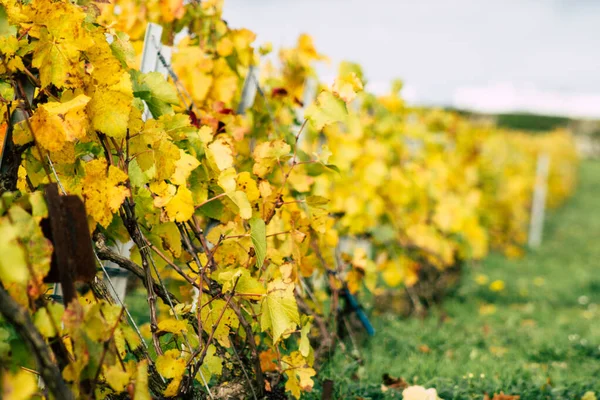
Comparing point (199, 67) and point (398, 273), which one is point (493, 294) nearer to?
point (398, 273)

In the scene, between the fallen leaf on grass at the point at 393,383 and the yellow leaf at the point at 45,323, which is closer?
the yellow leaf at the point at 45,323

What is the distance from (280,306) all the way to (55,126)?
0.63 metres

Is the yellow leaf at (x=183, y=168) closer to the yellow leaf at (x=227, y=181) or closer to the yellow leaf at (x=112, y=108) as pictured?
the yellow leaf at (x=227, y=181)

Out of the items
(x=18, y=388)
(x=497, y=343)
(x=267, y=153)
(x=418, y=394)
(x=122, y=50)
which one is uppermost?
(x=122, y=50)

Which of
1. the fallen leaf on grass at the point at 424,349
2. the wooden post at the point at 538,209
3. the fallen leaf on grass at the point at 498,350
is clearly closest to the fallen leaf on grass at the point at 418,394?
the fallen leaf on grass at the point at 424,349

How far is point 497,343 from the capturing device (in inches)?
137

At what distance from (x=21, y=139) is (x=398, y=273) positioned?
2.90 m

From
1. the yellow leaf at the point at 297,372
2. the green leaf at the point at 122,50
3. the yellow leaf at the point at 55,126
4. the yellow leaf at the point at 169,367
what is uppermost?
the green leaf at the point at 122,50

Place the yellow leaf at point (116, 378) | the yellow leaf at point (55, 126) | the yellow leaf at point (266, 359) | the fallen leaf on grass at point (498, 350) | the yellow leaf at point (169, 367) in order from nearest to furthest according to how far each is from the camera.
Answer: the yellow leaf at point (116, 378) → the yellow leaf at point (55, 126) → the yellow leaf at point (169, 367) → the yellow leaf at point (266, 359) → the fallen leaf on grass at point (498, 350)

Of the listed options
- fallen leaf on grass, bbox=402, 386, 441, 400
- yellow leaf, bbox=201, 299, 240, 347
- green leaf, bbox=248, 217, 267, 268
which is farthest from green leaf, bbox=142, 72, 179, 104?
fallen leaf on grass, bbox=402, 386, 441, 400

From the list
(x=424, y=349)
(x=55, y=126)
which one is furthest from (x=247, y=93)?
(x=424, y=349)

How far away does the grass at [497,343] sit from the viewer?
2209 mm

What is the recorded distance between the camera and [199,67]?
2.06 m

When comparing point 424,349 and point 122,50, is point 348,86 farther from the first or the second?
point 424,349
